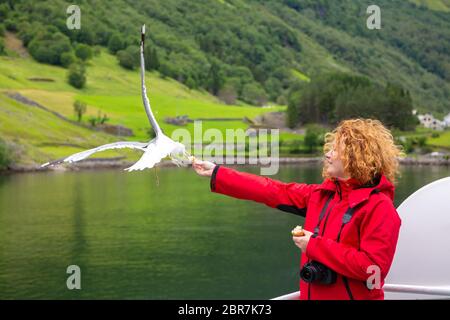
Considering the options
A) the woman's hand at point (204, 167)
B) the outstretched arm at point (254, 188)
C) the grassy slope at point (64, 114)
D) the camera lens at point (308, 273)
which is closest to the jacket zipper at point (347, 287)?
the camera lens at point (308, 273)

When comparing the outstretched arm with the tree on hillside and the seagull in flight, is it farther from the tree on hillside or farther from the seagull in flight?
the tree on hillside

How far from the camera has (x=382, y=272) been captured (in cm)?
443

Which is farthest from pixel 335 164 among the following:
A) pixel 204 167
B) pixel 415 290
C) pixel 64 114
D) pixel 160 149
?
pixel 64 114

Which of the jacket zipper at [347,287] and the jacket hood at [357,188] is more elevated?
the jacket hood at [357,188]

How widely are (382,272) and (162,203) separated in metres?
78.7

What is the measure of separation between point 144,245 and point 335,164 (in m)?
52.4

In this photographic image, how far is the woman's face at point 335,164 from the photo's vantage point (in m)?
4.73

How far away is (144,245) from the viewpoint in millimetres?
56312

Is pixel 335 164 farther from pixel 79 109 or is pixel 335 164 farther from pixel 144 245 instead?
pixel 79 109

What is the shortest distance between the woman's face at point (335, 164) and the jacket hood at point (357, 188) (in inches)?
1.6

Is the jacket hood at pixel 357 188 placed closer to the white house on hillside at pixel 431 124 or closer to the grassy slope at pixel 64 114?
the grassy slope at pixel 64 114

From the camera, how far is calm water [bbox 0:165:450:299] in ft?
139

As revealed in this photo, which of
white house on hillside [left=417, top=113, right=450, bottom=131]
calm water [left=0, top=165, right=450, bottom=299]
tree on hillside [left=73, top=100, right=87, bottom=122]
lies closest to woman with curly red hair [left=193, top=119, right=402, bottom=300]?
calm water [left=0, top=165, right=450, bottom=299]
